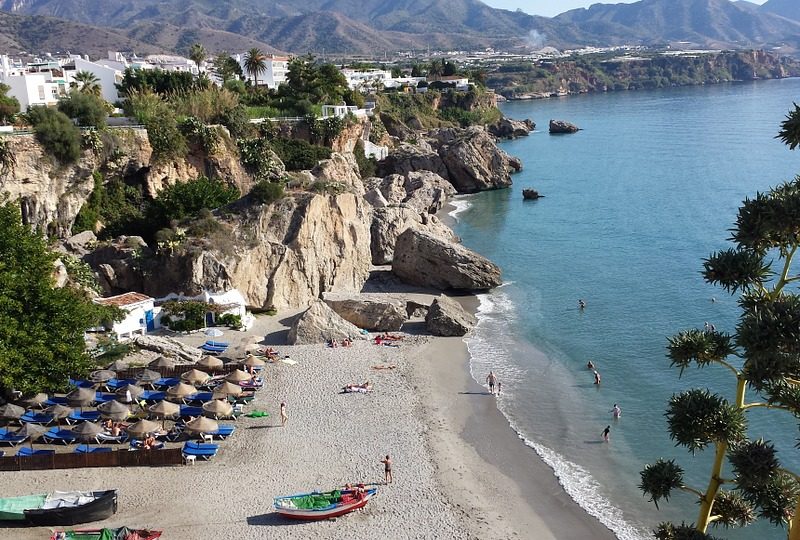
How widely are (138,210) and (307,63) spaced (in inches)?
1098

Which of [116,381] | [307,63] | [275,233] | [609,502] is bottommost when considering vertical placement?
[609,502]

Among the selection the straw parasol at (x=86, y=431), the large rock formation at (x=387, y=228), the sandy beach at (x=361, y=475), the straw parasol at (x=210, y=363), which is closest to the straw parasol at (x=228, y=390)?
the sandy beach at (x=361, y=475)

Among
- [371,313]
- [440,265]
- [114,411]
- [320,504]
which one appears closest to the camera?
[320,504]

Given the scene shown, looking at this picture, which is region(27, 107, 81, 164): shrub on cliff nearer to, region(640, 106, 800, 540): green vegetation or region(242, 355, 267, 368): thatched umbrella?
region(242, 355, 267, 368): thatched umbrella

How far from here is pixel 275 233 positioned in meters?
35.1

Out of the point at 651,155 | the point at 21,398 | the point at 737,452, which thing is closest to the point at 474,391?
the point at 21,398

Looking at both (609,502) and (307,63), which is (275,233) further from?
(307,63)

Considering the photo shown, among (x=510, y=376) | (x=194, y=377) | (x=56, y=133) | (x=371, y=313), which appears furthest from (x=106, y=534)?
(x=56, y=133)

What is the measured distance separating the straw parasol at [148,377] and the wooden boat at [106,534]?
8.46m

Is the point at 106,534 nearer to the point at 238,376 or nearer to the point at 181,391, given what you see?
the point at 181,391

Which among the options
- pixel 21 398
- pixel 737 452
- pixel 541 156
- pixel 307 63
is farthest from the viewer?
pixel 541 156

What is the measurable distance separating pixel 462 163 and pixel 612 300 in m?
37.7

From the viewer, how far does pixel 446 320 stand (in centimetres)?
3244

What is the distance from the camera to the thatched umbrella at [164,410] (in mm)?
22609
